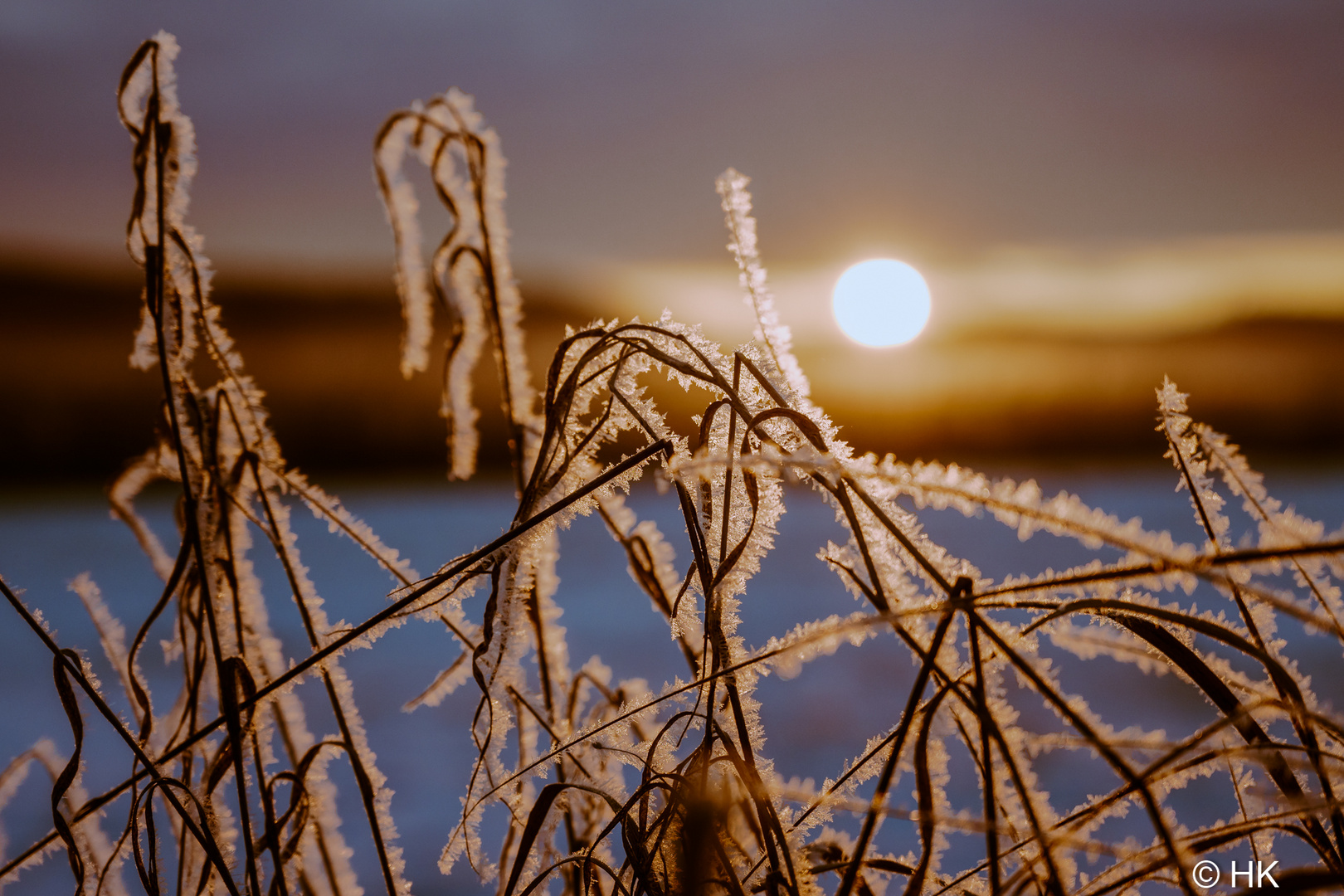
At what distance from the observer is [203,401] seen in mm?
658

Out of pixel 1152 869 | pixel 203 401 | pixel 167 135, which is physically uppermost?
pixel 167 135

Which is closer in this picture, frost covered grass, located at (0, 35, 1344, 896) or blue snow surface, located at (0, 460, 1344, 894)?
frost covered grass, located at (0, 35, 1344, 896)

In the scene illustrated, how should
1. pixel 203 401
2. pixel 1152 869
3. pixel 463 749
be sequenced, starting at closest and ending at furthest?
pixel 1152 869 → pixel 203 401 → pixel 463 749

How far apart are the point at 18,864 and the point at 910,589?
60 centimetres

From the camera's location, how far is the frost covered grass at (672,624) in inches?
17.2

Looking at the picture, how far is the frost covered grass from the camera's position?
437mm

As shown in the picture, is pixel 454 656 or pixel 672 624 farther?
pixel 454 656

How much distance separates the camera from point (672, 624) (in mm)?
547

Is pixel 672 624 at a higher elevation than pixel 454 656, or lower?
lower

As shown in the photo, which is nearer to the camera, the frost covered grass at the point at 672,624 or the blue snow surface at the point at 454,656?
the frost covered grass at the point at 672,624

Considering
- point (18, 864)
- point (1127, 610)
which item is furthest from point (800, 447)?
point (18, 864)

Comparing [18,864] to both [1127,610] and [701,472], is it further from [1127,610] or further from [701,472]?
[1127,610]

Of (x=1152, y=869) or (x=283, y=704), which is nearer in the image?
(x=1152, y=869)

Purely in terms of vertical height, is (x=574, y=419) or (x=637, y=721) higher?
(x=574, y=419)
